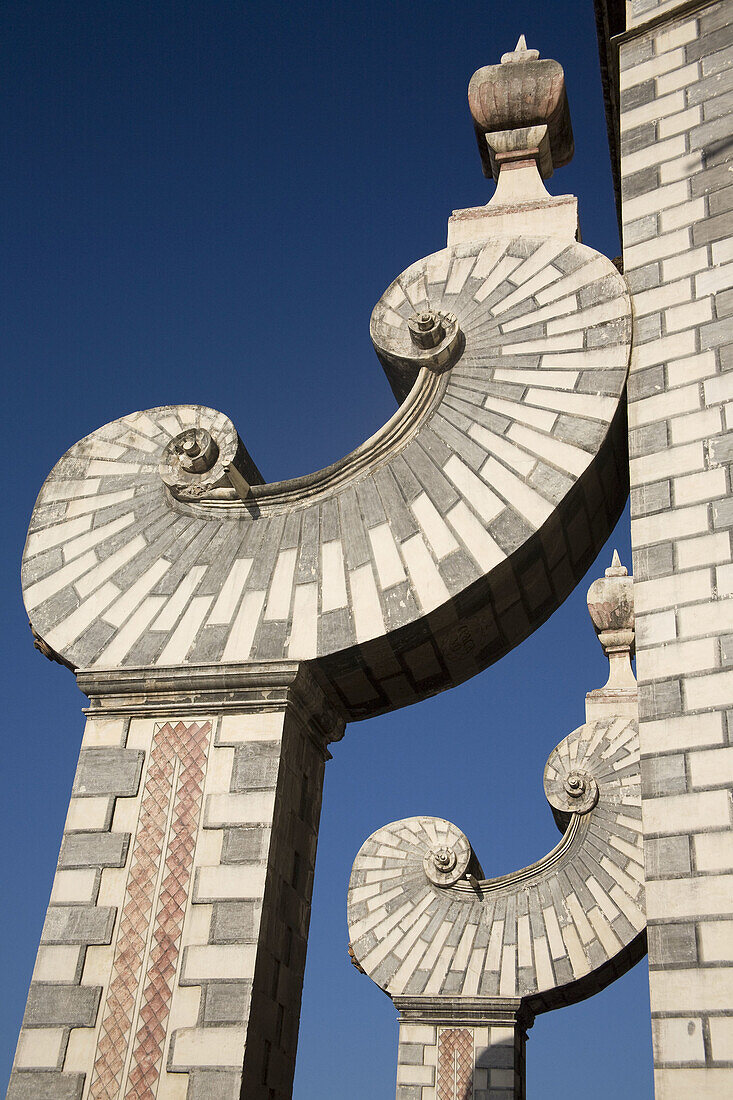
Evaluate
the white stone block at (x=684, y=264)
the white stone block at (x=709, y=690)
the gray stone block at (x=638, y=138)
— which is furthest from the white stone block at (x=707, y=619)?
the gray stone block at (x=638, y=138)

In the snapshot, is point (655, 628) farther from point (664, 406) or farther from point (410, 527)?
point (410, 527)

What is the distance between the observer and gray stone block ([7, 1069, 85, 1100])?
550 cm

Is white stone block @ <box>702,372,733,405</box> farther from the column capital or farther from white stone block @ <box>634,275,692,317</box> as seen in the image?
the column capital

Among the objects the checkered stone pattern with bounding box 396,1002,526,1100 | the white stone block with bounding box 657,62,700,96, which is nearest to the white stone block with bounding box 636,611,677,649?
the white stone block with bounding box 657,62,700,96

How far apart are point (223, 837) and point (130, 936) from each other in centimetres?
74

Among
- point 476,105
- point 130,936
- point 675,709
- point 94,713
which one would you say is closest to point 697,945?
point 675,709

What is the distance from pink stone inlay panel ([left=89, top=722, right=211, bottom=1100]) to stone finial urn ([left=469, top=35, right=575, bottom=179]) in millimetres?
5580

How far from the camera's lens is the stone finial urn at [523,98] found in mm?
8516

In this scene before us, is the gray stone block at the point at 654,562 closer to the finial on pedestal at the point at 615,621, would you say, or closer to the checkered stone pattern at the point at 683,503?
the checkered stone pattern at the point at 683,503

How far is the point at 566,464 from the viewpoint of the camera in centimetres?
636

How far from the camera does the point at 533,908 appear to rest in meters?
12.2

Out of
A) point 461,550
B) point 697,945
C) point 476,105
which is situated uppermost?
point 476,105

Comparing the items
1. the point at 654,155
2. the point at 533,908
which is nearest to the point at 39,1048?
the point at 654,155

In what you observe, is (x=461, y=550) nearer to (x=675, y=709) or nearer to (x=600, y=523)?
(x=600, y=523)
